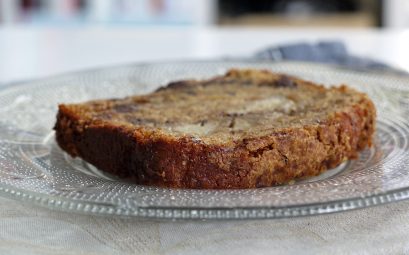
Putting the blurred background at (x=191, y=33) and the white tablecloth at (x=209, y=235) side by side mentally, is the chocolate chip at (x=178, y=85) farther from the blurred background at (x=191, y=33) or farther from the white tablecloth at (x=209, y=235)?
the blurred background at (x=191, y=33)

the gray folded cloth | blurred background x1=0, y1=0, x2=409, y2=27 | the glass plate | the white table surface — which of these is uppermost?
the glass plate

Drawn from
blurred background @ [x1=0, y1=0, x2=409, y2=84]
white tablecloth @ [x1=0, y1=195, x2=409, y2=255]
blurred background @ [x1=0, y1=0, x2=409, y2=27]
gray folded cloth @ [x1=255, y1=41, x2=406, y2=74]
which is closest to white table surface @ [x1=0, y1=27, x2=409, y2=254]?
white tablecloth @ [x1=0, y1=195, x2=409, y2=255]

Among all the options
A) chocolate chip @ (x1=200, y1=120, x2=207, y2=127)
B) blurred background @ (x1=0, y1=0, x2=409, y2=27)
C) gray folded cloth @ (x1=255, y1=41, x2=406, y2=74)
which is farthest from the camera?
blurred background @ (x1=0, y1=0, x2=409, y2=27)

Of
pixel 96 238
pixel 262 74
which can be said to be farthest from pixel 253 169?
pixel 262 74

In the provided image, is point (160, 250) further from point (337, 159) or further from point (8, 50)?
point (8, 50)

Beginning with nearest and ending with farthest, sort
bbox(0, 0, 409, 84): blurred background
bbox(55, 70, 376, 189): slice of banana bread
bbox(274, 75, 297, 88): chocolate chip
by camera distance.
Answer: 1. bbox(55, 70, 376, 189): slice of banana bread
2. bbox(274, 75, 297, 88): chocolate chip
3. bbox(0, 0, 409, 84): blurred background

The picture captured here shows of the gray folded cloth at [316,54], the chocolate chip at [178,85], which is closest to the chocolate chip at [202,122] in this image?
the chocolate chip at [178,85]

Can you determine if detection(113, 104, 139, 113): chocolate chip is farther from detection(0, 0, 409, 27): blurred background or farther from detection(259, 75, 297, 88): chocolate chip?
detection(0, 0, 409, 27): blurred background
